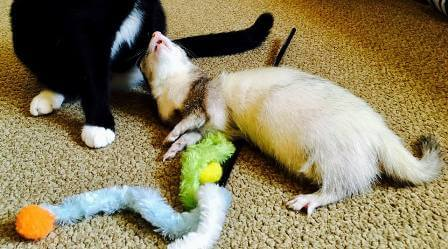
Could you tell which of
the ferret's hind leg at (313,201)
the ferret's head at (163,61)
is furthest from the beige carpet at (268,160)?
the ferret's head at (163,61)

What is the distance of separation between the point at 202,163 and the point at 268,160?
0.17 m

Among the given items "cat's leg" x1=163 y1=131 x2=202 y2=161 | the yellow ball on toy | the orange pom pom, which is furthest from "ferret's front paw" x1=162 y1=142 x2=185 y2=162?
the orange pom pom

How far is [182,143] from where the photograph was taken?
3.40ft

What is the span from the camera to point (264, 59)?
1.43 metres

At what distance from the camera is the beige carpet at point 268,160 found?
82 cm

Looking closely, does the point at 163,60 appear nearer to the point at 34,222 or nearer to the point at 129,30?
the point at 129,30

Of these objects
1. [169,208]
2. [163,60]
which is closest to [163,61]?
[163,60]

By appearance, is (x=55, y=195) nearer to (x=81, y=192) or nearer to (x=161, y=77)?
(x=81, y=192)

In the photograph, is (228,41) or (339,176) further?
(228,41)

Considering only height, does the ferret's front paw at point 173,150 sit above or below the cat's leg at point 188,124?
below

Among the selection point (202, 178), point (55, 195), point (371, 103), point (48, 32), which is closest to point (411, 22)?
point (371, 103)

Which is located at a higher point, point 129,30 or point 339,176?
point 339,176

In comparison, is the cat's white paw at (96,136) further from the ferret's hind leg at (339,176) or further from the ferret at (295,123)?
the ferret's hind leg at (339,176)

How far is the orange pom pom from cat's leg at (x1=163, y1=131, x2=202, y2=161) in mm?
292
